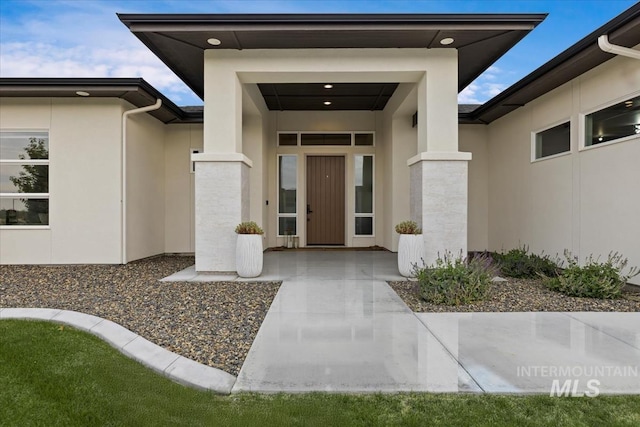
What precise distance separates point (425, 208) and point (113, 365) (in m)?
4.88

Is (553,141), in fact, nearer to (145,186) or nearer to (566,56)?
(566,56)

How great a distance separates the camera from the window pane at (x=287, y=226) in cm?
1030

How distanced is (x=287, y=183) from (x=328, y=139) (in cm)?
172

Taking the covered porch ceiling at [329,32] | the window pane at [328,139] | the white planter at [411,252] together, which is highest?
the covered porch ceiling at [329,32]

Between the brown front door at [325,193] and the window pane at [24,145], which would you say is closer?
the window pane at [24,145]

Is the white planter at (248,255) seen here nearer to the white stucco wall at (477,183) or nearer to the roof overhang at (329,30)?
the roof overhang at (329,30)

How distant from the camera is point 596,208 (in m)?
5.97

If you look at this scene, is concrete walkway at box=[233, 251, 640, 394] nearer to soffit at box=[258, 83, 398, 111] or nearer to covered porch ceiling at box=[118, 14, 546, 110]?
covered porch ceiling at box=[118, 14, 546, 110]

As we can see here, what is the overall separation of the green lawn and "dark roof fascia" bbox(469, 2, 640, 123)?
4.73 meters

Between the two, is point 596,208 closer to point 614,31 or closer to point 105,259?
point 614,31

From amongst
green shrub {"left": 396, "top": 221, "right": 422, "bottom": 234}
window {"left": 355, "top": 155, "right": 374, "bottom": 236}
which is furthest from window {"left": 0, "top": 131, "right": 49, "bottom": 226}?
window {"left": 355, "top": 155, "right": 374, "bottom": 236}

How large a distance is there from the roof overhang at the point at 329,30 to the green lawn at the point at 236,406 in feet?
15.6

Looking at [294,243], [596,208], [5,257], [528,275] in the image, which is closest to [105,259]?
[5,257]

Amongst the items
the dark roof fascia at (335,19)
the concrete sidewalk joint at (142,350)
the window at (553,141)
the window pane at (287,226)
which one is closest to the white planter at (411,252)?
the dark roof fascia at (335,19)
